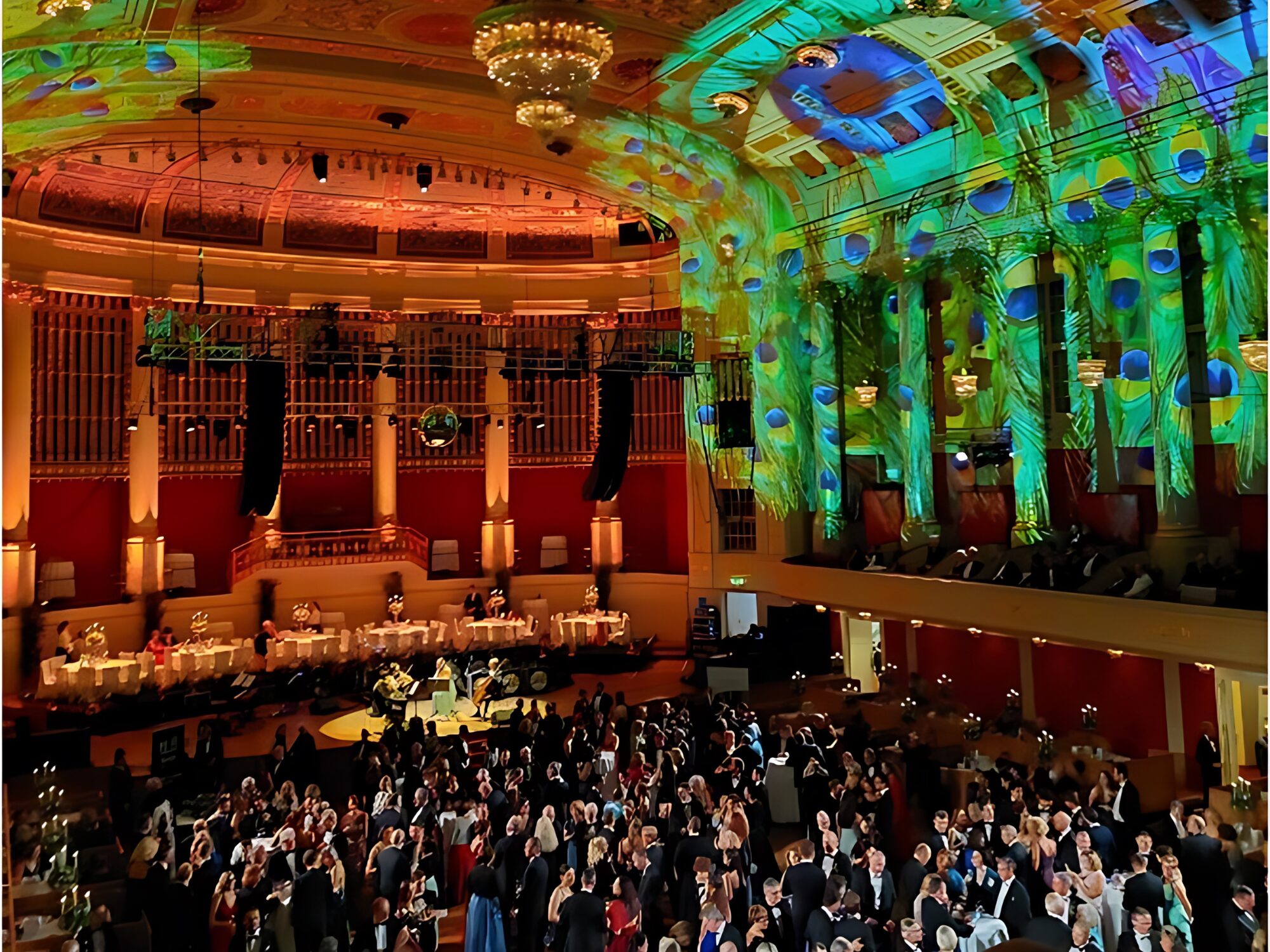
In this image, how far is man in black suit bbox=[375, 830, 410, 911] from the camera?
7.46m

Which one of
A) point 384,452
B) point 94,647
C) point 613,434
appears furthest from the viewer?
point 384,452

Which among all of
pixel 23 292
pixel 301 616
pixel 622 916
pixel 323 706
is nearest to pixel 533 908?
pixel 622 916

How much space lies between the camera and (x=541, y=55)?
7195 mm

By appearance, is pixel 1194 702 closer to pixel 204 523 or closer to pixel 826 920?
pixel 826 920

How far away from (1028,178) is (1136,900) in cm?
848

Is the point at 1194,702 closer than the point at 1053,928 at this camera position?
No

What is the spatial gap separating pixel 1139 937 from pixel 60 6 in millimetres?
10809

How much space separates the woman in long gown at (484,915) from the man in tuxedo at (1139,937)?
3.92 m

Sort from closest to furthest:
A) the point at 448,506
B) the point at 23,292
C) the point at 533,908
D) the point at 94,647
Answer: the point at 533,908 → the point at 94,647 → the point at 23,292 → the point at 448,506

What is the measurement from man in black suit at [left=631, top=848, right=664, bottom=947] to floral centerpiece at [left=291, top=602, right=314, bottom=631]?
10570 millimetres

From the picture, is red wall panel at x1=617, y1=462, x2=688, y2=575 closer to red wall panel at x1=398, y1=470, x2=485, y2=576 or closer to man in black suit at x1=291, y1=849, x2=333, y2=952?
red wall panel at x1=398, y1=470, x2=485, y2=576

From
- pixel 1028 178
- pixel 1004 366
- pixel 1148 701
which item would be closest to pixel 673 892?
pixel 1148 701

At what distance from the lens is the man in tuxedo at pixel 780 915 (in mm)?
6777

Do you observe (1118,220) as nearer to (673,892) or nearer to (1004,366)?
(1004,366)
